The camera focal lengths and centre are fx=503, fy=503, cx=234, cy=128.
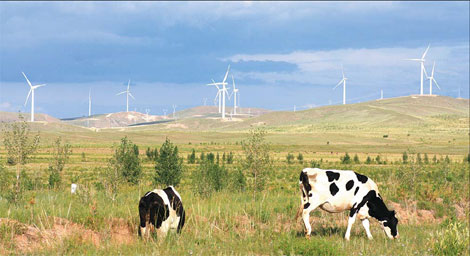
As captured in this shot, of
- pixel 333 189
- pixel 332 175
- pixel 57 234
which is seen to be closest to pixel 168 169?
pixel 332 175

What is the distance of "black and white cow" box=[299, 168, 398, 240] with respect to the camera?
14078mm

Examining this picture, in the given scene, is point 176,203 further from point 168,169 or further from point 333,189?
point 168,169

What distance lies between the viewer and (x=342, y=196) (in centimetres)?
1430

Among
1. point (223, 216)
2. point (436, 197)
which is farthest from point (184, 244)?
point (436, 197)

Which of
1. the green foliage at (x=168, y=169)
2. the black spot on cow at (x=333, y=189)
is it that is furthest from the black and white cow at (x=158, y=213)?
the green foliage at (x=168, y=169)

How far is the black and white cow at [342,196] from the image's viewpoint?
46.2ft

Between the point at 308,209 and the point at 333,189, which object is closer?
the point at 308,209

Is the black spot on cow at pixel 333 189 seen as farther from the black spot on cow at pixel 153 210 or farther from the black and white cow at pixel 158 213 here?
the black spot on cow at pixel 153 210

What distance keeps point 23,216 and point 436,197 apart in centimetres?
2103

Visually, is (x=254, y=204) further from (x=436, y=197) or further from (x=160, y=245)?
(x=436, y=197)

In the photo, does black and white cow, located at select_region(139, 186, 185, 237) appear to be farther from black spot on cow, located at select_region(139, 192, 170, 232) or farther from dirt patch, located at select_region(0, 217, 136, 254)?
dirt patch, located at select_region(0, 217, 136, 254)

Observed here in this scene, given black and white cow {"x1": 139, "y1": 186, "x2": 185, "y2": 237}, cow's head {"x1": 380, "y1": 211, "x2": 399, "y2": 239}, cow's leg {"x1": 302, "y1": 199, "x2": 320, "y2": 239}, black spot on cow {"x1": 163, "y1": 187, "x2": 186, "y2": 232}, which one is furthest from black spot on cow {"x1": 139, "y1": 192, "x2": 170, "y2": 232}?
cow's head {"x1": 380, "y1": 211, "x2": 399, "y2": 239}

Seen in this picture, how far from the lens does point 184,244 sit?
A: 42.1 ft

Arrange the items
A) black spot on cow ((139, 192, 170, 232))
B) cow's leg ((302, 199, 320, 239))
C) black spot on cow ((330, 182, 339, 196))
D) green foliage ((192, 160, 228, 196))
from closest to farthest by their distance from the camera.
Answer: black spot on cow ((139, 192, 170, 232)), cow's leg ((302, 199, 320, 239)), black spot on cow ((330, 182, 339, 196)), green foliage ((192, 160, 228, 196))
